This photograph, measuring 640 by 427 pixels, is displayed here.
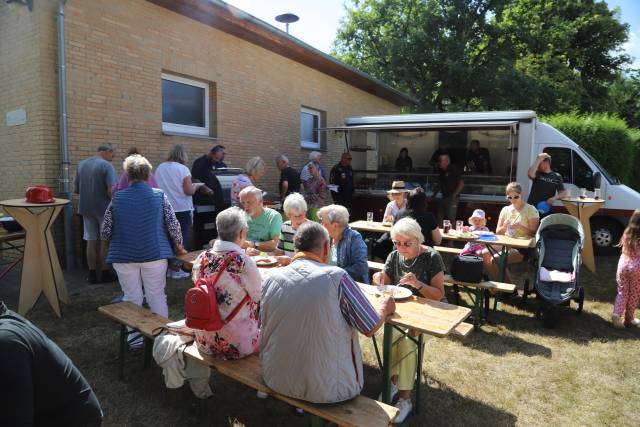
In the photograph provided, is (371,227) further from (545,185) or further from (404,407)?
(404,407)

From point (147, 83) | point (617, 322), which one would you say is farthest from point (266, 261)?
point (147, 83)

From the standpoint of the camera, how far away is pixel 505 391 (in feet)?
10.6

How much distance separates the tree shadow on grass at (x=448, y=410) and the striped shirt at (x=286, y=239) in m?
1.48

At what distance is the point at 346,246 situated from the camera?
3.53 meters

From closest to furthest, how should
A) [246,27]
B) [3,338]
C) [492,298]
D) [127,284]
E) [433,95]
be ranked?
[3,338] < [127,284] < [492,298] < [246,27] < [433,95]

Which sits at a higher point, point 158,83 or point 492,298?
point 158,83

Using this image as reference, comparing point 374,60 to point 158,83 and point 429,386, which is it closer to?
point 158,83

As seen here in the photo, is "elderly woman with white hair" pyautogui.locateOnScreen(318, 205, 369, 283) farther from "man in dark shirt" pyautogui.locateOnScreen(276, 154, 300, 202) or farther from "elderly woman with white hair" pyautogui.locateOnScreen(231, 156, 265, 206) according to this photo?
"man in dark shirt" pyautogui.locateOnScreen(276, 154, 300, 202)

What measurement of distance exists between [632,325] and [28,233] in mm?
6394

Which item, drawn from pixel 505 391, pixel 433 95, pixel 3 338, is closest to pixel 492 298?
pixel 505 391

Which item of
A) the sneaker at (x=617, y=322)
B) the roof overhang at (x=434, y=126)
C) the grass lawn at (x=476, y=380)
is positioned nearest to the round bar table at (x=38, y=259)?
the grass lawn at (x=476, y=380)

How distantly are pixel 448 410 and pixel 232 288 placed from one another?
1757 millimetres

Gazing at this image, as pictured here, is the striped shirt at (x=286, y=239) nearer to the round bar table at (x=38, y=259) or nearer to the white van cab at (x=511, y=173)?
the round bar table at (x=38, y=259)

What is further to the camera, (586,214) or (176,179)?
(586,214)
